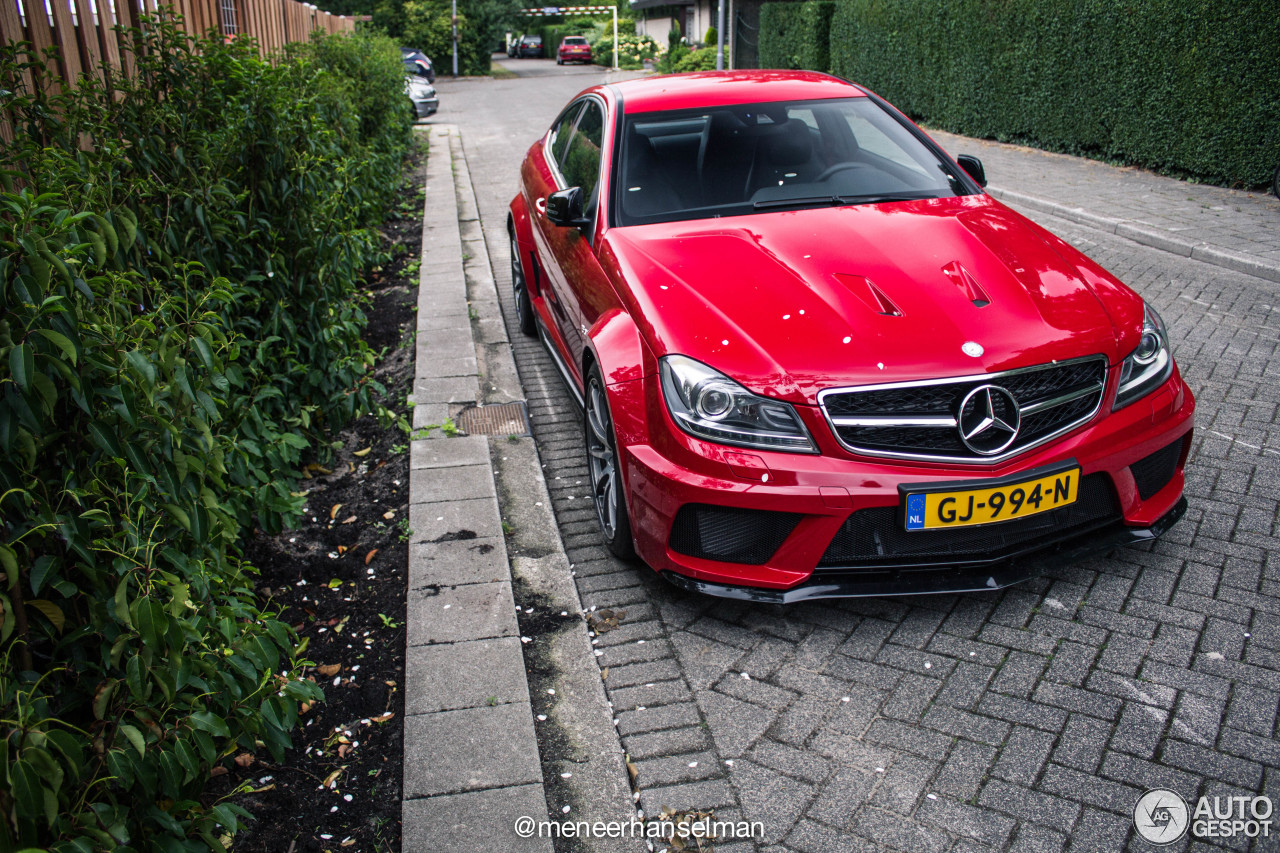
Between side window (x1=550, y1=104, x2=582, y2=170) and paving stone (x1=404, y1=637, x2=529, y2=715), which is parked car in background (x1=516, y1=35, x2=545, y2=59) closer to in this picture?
side window (x1=550, y1=104, x2=582, y2=170)

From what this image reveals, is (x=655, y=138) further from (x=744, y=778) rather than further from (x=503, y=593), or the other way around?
(x=744, y=778)

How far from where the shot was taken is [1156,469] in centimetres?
336

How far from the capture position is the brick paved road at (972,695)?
98.3 inches

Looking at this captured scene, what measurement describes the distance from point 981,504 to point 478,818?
1.76 meters

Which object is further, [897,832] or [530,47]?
[530,47]

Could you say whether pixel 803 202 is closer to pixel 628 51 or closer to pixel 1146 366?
pixel 1146 366

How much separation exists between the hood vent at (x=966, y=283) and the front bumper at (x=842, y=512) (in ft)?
1.79

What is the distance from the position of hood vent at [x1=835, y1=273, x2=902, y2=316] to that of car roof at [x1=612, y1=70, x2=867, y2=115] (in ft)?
5.29

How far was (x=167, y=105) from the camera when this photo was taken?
3.98 m

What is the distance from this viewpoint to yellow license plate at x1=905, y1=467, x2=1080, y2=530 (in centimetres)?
297

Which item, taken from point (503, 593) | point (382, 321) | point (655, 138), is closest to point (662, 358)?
point (503, 593)

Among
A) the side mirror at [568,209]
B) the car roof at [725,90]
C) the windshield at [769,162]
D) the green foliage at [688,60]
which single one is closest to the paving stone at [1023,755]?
the windshield at [769,162]

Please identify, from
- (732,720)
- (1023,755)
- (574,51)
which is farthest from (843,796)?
(574,51)

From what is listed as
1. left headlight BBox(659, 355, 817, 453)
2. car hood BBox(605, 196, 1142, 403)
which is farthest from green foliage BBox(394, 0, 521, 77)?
left headlight BBox(659, 355, 817, 453)
